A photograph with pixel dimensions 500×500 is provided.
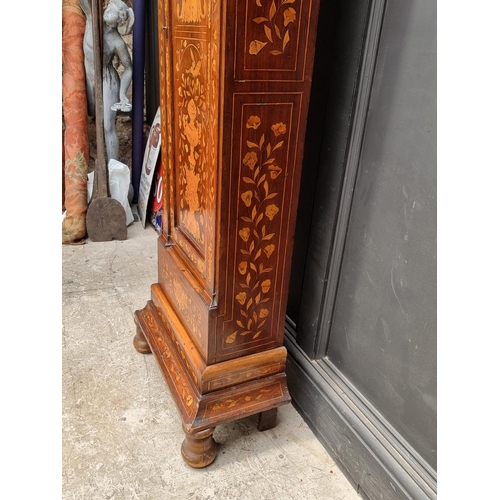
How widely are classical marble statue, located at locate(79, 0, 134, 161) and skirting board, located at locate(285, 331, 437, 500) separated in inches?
76.4

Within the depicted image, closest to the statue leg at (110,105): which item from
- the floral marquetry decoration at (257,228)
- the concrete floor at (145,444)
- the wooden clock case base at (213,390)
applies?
the concrete floor at (145,444)

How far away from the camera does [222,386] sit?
4.56 feet

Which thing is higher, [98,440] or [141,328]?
[141,328]

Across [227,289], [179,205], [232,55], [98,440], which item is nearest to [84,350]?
[98,440]

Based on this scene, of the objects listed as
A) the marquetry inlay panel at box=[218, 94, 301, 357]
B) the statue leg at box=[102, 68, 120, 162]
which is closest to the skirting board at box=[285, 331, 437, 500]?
the marquetry inlay panel at box=[218, 94, 301, 357]

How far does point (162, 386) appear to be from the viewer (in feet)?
5.67

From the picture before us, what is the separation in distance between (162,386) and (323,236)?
2.66 ft

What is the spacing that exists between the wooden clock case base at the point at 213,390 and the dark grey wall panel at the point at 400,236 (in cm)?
28

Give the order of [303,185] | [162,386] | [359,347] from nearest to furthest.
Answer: [359,347]
[303,185]
[162,386]

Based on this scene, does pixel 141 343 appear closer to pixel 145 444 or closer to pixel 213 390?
pixel 145 444

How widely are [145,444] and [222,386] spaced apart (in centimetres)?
33

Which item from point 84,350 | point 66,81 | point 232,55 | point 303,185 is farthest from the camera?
point 66,81

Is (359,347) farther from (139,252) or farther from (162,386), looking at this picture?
(139,252)

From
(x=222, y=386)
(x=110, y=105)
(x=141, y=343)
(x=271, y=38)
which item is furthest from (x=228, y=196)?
(x=110, y=105)
